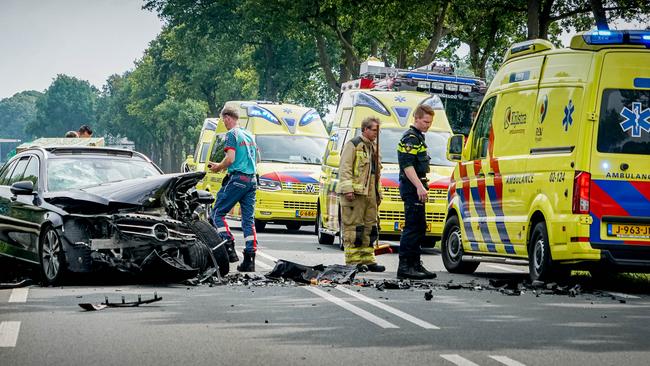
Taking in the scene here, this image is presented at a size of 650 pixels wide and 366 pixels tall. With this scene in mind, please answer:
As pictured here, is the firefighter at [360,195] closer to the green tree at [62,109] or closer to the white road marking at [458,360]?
the white road marking at [458,360]

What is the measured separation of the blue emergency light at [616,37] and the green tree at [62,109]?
160946mm

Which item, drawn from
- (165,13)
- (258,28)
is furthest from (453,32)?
(165,13)

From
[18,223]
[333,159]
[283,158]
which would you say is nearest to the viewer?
[18,223]

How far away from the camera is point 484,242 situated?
14844mm

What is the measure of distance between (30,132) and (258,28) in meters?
126

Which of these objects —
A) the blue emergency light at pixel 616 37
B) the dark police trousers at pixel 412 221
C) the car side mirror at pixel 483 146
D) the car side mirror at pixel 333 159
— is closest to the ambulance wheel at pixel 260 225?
the car side mirror at pixel 333 159

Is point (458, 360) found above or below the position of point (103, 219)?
below

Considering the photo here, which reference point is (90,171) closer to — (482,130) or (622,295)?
(482,130)

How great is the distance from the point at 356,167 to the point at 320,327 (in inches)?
249

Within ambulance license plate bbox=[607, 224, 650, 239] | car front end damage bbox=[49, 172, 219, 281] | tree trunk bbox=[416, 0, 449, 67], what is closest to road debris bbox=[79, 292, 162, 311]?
car front end damage bbox=[49, 172, 219, 281]

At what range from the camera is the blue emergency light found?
1277 centimetres

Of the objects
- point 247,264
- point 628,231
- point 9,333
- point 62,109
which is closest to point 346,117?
point 247,264

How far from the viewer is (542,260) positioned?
43.5 ft

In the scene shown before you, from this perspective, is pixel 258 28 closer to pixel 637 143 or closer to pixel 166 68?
pixel 166 68
